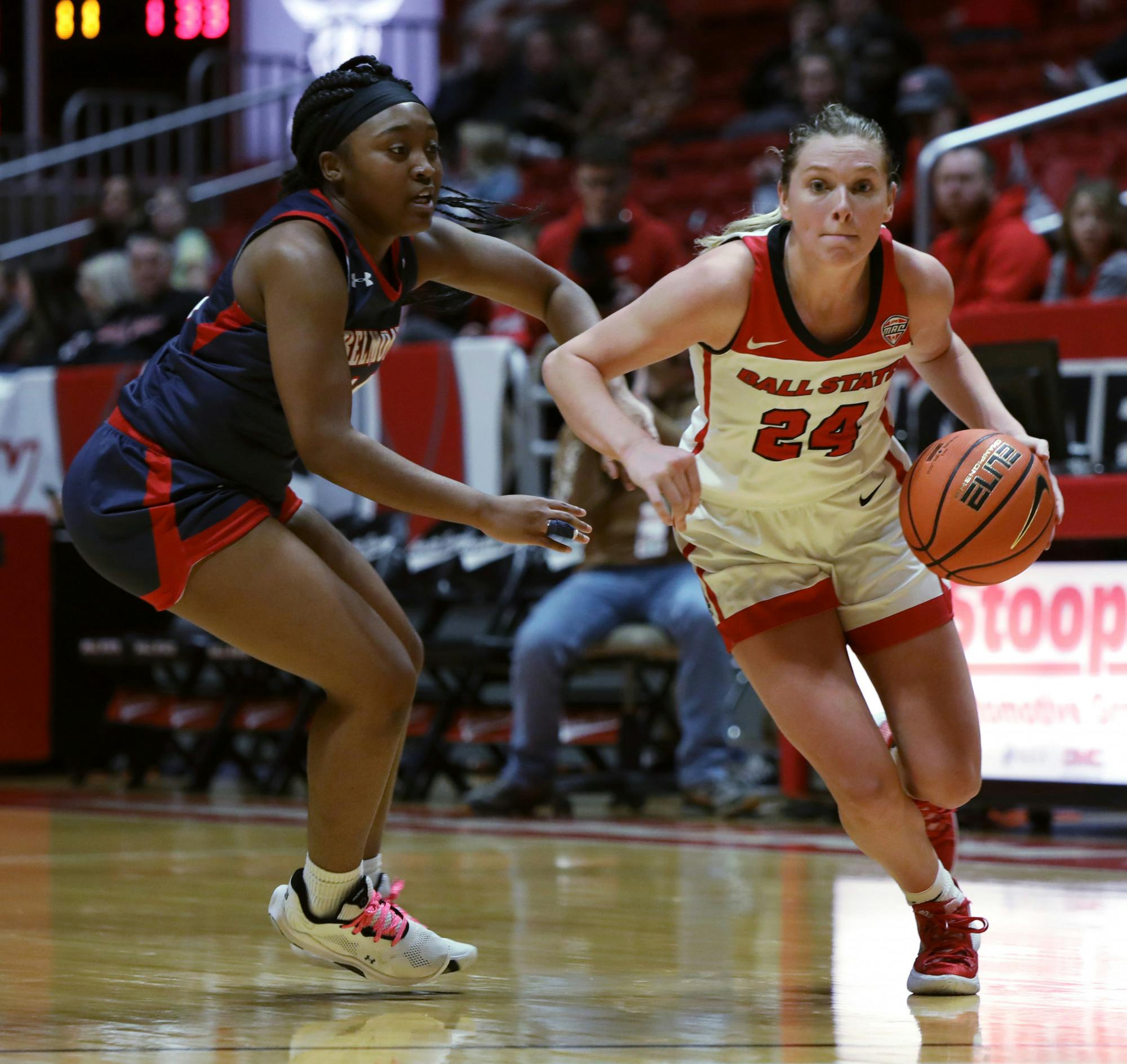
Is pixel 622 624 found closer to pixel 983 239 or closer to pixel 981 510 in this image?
pixel 983 239

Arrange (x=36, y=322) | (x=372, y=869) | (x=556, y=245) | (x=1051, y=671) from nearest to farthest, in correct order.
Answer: (x=372, y=869), (x=1051, y=671), (x=556, y=245), (x=36, y=322)

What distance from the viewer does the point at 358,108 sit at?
352 cm

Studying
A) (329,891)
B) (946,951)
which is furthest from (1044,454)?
(329,891)

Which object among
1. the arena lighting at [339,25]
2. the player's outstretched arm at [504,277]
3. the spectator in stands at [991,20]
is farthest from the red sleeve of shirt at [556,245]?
the arena lighting at [339,25]

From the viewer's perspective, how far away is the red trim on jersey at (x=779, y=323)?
3.52 meters

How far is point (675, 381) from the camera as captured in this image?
7.18m

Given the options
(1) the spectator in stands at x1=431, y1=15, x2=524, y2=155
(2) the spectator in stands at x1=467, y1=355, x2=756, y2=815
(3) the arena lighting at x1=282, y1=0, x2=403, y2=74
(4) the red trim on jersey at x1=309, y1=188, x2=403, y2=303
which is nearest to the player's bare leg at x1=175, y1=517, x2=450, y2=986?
(4) the red trim on jersey at x1=309, y1=188, x2=403, y2=303

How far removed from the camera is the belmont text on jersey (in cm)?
354

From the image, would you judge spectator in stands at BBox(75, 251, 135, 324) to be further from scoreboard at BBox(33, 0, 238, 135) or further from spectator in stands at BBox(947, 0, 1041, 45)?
A: scoreboard at BBox(33, 0, 238, 135)

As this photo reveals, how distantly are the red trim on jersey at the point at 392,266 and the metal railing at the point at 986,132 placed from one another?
4504 millimetres

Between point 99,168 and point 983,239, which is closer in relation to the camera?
point 983,239

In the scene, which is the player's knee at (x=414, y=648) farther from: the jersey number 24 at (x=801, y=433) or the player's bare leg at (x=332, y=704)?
the jersey number 24 at (x=801, y=433)

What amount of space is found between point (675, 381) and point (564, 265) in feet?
5.45

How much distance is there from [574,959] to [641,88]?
9.80 m
